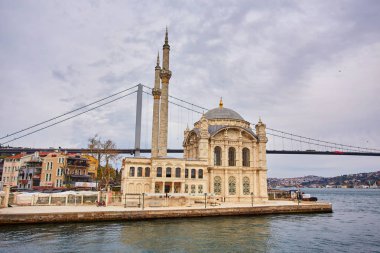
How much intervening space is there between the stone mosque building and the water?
1238 centimetres

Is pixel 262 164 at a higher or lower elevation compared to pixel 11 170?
higher

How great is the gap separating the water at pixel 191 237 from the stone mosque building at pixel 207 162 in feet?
40.6

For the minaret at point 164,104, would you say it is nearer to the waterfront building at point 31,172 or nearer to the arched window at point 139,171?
the arched window at point 139,171

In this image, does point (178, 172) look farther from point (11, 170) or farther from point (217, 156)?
point (11, 170)

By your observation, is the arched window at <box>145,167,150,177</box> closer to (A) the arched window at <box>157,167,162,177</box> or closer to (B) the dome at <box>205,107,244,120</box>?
(A) the arched window at <box>157,167,162,177</box>

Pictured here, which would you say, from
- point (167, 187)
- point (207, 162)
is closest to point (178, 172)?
point (167, 187)

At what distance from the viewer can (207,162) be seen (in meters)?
48.3

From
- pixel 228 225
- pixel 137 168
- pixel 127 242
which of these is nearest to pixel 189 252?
pixel 127 242

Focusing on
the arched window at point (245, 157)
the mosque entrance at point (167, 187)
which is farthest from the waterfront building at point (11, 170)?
the arched window at point (245, 157)

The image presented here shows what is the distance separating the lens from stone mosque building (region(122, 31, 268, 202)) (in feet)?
147

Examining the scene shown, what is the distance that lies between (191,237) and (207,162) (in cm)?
2354

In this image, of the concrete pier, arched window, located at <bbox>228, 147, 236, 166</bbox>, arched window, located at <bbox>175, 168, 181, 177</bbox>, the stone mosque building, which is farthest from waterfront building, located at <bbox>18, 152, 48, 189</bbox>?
arched window, located at <bbox>228, 147, 236, 166</bbox>

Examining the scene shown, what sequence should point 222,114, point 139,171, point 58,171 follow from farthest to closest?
1. point 58,171
2. point 222,114
3. point 139,171

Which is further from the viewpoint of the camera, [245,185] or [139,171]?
[245,185]
